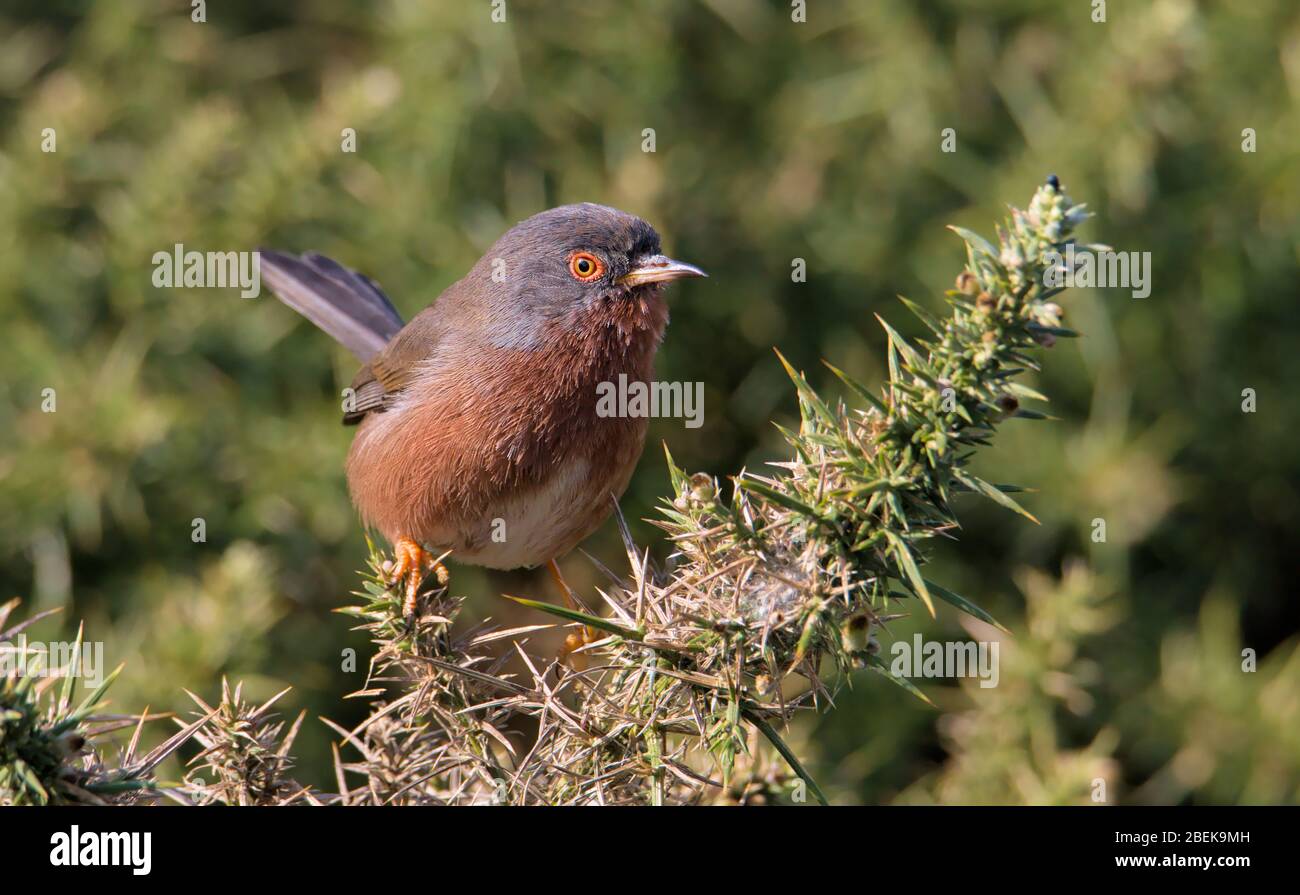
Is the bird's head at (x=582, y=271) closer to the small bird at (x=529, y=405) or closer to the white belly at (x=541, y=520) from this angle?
the small bird at (x=529, y=405)

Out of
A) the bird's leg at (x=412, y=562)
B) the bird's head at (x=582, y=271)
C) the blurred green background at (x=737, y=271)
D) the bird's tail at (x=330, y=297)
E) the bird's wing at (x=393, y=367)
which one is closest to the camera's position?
the bird's leg at (x=412, y=562)

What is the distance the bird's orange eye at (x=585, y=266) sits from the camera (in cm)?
384

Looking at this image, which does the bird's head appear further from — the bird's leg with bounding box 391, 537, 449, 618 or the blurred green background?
the blurred green background

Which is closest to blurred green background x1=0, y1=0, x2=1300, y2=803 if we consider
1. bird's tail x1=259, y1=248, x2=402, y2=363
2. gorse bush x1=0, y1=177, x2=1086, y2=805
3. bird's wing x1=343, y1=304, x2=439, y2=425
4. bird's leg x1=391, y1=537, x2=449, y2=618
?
bird's tail x1=259, y1=248, x2=402, y2=363

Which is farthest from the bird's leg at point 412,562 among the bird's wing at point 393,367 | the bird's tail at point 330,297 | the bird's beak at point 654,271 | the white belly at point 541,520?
the bird's tail at point 330,297

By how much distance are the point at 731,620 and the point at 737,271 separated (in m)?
3.12

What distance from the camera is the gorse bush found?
2045 mm

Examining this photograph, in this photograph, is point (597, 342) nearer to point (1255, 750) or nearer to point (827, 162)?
point (827, 162)

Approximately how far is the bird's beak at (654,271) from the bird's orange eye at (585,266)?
0.08m

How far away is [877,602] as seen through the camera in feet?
7.84

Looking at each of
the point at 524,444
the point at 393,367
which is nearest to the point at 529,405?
the point at 524,444

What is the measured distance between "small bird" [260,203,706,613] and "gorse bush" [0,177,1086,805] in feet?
3.57

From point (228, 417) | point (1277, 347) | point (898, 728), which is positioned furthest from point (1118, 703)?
point (228, 417)

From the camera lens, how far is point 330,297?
16.0ft
